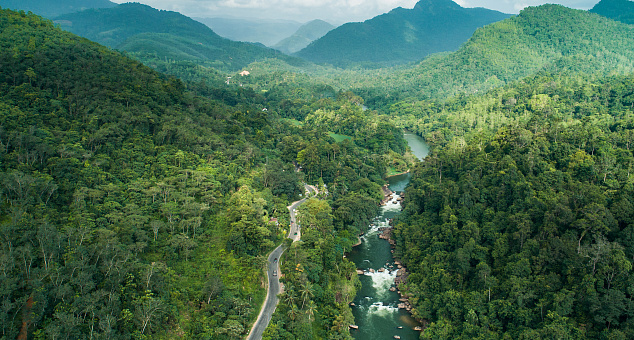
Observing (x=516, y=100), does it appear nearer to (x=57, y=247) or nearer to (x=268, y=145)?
(x=268, y=145)

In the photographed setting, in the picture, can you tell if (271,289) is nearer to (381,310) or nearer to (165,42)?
(381,310)

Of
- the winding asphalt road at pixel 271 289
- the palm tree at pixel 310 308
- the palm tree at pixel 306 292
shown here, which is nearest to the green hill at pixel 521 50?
the winding asphalt road at pixel 271 289

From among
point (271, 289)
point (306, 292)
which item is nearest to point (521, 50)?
point (271, 289)

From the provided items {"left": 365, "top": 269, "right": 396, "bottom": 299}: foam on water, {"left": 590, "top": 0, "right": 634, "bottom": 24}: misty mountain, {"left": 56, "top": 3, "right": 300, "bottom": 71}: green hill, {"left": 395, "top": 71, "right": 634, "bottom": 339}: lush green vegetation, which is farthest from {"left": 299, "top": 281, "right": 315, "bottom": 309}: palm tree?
{"left": 590, "top": 0, "right": 634, "bottom": 24}: misty mountain

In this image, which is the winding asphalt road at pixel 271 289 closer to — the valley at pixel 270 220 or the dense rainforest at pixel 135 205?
the valley at pixel 270 220

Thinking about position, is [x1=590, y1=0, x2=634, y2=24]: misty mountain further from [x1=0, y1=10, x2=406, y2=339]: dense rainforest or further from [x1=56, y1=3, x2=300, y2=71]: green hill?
[x1=56, y1=3, x2=300, y2=71]: green hill

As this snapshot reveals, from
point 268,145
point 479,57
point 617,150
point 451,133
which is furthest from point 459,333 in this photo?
point 479,57

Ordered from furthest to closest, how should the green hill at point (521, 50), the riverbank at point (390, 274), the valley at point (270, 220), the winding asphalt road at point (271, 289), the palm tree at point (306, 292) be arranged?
1. the green hill at point (521, 50)
2. the riverbank at point (390, 274)
3. the palm tree at point (306, 292)
4. the winding asphalt road at point (271, 289)
5. the valley at point (270, 220)
